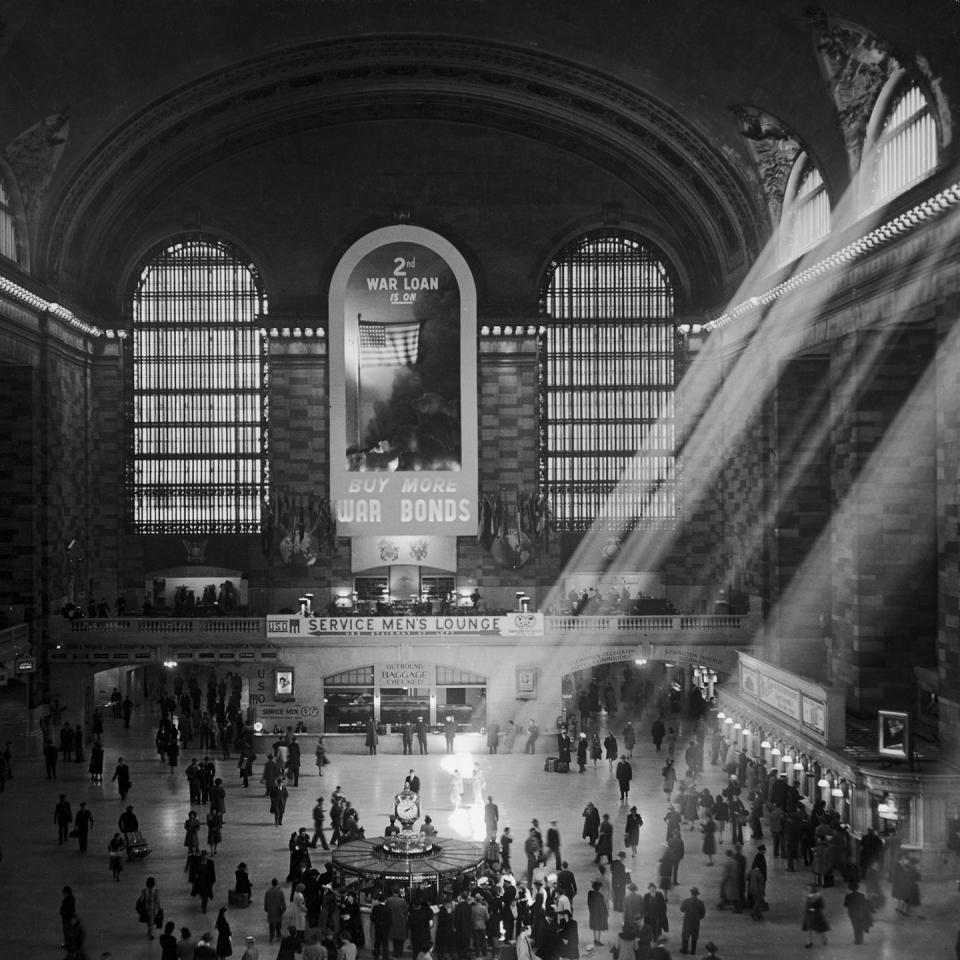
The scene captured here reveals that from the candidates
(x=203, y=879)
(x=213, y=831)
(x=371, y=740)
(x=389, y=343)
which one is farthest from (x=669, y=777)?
(x=389, y=343)

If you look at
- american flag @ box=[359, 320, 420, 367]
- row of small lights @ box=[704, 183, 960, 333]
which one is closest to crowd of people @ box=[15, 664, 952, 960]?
row of small lights @ box=[704, 183, 960, 333]

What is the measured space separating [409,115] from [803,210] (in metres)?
15.4

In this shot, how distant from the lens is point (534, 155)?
150 feet

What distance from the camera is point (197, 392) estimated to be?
4619 centimetres

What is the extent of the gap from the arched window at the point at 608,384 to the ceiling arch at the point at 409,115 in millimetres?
2459

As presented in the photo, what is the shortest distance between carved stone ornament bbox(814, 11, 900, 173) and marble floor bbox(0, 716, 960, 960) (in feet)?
54.2

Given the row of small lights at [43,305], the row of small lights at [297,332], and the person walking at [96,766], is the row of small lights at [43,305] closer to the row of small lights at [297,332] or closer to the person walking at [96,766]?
the row of small lights at [297,332]

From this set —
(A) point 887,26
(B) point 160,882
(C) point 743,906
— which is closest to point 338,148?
(A) point 887,26

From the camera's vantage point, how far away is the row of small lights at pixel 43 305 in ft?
117

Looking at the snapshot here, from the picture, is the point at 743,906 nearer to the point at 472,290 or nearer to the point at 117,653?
→ the point at 117,653

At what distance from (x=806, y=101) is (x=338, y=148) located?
1828cm

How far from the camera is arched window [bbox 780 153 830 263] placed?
35.1m

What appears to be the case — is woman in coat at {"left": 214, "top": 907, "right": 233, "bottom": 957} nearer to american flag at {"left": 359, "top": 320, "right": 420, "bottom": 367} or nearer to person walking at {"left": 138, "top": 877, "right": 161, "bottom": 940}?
person walking at {"left": 138, "top": 877, "right": 161, "bottom": 940}

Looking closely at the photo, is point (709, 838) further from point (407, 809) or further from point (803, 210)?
point (803, 210)
